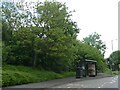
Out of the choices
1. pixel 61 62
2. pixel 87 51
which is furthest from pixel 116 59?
pixel 61 62

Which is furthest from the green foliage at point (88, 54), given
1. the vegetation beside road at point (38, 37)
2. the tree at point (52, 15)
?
the tree at point (52, 15)

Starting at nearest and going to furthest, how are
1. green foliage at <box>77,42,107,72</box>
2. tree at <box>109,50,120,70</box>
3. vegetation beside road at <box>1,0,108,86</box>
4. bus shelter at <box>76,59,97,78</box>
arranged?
vegetation beside road at <box>1,0,108,86</box> < bus shelter at <box>76,59,97,78</box> < green foliage at <box>77,42,107,72</box> < tree at <box>109,50,120,70</box>

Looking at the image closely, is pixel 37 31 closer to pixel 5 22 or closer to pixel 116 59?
pixel 5 22

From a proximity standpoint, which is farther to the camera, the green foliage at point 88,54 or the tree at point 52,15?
the green foliage at point 88,54

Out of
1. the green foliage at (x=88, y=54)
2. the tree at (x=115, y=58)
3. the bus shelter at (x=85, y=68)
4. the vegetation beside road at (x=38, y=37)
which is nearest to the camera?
the vegetation beside road at (x=38, y=37)

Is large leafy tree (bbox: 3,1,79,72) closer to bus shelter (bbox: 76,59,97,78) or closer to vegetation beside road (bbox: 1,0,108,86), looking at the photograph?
vegetation beside road (bbox: 1,0,108,86)

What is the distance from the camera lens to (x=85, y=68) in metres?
44.9

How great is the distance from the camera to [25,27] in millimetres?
36812

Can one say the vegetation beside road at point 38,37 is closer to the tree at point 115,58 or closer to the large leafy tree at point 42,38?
the large leafy tree at point 42,38

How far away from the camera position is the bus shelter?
42.2 metres

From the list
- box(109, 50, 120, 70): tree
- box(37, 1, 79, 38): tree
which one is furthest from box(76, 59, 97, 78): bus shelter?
box(109, 50, 120, 70): tree

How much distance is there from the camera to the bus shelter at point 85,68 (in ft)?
139

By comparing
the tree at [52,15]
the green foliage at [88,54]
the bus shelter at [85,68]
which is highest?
the tree at [52,15]

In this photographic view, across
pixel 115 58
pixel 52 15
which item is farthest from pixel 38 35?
pixel 115 58
